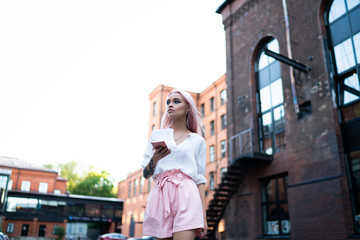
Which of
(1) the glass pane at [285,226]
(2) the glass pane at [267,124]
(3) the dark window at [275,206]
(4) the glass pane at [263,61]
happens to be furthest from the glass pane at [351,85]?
(1) the glass pane at [285,226]

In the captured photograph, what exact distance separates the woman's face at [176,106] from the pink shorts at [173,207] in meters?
0.61

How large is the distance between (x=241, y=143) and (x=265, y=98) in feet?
8.09

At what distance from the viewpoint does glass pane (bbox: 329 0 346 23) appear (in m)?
12.2

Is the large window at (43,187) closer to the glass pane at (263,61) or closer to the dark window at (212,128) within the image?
the dark window at (212,128)

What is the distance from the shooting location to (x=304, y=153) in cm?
1234

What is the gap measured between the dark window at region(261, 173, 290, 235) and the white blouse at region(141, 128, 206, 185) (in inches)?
439

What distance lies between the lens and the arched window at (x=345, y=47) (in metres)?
11.3

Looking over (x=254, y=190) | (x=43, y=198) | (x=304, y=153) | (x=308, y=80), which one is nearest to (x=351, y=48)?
(x=308, y=80)

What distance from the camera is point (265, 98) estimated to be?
15258 mm

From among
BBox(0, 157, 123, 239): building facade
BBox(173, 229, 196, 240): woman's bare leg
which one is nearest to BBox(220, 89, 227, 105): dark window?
BBox(0, 157, 123, 239): building facade

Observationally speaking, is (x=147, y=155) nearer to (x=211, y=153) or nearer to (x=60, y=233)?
(x=211, y=153)

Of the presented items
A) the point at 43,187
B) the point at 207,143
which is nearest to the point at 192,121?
the point at 207,143

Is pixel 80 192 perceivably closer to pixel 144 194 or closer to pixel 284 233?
pixel 144 194

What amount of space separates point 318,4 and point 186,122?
1195 cm
